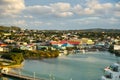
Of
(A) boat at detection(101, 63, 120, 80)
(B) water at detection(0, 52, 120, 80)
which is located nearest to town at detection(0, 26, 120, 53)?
(B) water at detection(0, 52, 120, 80)

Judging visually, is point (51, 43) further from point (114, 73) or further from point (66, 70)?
point (114, 73)

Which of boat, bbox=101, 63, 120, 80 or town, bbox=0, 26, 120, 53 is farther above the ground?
boat, bbox=101, 63, 120, 80

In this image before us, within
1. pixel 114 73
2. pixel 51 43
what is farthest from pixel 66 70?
pixel 51 43

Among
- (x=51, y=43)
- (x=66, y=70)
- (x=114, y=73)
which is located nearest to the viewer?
(x=114, y=73)

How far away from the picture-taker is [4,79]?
1727cm

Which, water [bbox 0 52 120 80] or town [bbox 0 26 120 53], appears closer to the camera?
water [bbox 0 52 120 80]

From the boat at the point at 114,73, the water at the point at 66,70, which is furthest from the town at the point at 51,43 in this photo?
the boat at the point at 114,73

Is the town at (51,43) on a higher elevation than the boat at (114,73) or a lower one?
lower

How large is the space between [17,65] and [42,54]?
9.48 metres

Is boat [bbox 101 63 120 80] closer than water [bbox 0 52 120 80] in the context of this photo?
Yes

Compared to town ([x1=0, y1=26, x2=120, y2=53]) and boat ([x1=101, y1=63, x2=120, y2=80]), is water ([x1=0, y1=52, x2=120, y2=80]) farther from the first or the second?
town ([x1=0, y1=26, x2=120, y2=53])

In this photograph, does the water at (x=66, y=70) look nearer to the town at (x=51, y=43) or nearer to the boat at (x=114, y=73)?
the boat at (x=114, y=73)

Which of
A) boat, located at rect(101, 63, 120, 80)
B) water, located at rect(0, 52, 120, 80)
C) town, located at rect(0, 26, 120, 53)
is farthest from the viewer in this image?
town, located at rect(0, 26, 120, 53)

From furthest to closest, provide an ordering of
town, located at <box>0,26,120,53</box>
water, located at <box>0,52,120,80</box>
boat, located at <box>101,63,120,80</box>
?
town, located at <box>0,26,120,53</box>, water, located at <box>0,52,120,80</box>, boat, located at <box>101,63,120,80</box>
